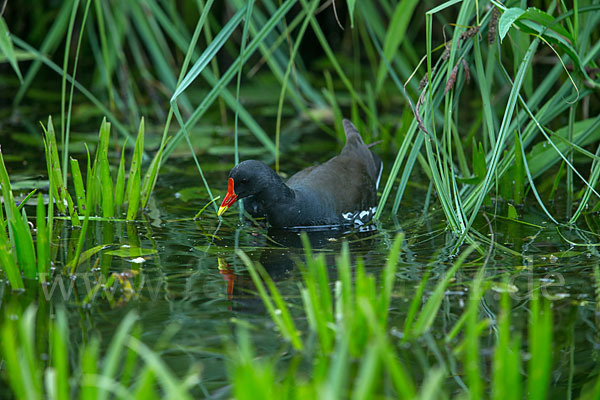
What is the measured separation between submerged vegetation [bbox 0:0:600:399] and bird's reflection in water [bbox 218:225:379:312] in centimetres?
2

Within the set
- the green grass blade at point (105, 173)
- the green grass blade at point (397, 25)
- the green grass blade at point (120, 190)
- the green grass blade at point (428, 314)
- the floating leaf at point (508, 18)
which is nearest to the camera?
the green grass blade at point (428, 314)

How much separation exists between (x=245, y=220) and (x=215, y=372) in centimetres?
207

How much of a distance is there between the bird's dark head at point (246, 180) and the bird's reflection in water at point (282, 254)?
0.26m

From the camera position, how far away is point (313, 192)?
4.71 metres

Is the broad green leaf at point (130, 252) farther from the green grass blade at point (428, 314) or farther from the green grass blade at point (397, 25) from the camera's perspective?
the green grass blade at point (397, 25)

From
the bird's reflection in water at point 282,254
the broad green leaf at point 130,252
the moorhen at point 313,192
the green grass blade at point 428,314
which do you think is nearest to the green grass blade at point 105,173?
the broad green leaf at point 130,252

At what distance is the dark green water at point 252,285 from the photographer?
2.85 m

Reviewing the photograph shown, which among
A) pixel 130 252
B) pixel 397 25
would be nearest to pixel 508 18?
pixel 397 25

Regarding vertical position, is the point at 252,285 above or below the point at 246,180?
below

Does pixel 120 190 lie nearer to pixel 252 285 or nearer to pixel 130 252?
pixel 130 252

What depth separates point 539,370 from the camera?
221cm

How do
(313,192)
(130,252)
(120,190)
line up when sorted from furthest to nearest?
1. (313,192)
2. (120,190)
3. (130,252)

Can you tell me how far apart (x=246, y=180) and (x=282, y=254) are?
0.63 metres

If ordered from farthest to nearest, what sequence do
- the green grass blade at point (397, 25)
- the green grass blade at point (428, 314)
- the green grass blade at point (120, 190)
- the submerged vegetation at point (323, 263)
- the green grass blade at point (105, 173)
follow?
the green grass blade at point (397, 25) < the green grass blade at point (120, 190) < the green grass blade at point (105, 173) < the green grass blade at point (428, 314) < the submerged vegetation at point (323, 263)
